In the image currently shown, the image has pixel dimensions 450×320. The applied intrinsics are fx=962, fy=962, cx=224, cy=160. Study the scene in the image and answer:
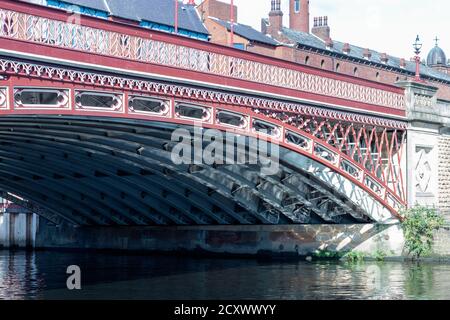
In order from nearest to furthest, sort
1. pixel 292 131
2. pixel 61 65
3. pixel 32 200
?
pixel 61 65, pixel 292 131, pixel 32 200

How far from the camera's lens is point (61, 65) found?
26.8 m

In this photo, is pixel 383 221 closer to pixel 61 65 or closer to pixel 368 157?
pixel 368 157

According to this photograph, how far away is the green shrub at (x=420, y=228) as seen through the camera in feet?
146

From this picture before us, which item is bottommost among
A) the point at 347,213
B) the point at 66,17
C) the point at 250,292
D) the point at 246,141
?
the point at 250,292

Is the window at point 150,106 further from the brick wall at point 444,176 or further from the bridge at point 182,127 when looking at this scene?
the brick wall at point 444,176

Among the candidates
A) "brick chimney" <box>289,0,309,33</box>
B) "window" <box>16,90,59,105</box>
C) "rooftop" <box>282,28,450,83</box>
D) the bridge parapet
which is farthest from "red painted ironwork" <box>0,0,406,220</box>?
"brick chimney" <box>289,0,309,33</box>

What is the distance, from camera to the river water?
1345 inches

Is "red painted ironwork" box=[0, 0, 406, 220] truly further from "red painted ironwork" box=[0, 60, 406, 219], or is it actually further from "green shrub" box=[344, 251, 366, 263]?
"green shrub" box=[344, 251, 366, 263]

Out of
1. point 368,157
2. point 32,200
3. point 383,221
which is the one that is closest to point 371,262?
point 383,221

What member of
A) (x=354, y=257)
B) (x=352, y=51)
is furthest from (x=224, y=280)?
(x=352, y=51)

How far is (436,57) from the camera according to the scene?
102 metres

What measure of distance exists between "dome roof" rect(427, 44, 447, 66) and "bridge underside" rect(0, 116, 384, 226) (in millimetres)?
53780

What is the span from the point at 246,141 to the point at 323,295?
20.8 feet

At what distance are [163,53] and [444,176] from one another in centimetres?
2177
